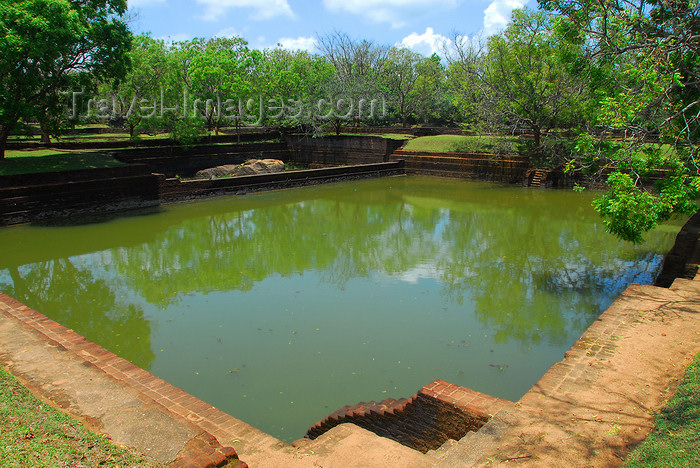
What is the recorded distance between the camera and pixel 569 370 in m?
4.22

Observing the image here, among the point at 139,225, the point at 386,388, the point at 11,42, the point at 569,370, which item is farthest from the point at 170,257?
the point at 569,370

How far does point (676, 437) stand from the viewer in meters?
3.06

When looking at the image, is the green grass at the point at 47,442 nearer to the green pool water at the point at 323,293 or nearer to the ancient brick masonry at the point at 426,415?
the green pool water at the point at 323,293

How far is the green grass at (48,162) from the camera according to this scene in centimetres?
1310

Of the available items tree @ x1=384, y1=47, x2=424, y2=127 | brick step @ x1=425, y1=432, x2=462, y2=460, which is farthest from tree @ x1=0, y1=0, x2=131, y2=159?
tree @ x1=384, y1=47, x2=424, y2=127

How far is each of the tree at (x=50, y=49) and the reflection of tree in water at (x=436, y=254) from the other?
5.40 meters

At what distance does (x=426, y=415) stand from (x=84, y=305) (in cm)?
559

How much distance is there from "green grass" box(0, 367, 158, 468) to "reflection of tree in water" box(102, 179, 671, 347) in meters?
3.90

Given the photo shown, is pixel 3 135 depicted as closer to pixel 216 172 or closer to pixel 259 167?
pixel 216 172

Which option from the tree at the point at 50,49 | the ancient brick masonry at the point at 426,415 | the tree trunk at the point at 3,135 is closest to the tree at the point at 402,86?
the tree at the point at 50,49

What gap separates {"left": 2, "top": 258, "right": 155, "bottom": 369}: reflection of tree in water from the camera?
592 centimetres

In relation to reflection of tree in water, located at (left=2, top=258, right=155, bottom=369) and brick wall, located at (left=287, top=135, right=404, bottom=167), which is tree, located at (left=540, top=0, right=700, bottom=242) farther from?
brick wall, located at (left=287, top=135, right=404, bottom=167)

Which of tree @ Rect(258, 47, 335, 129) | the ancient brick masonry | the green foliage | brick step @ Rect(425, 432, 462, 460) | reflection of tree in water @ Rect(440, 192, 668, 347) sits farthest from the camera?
tree @ Rect(258, 47, 335, 129)

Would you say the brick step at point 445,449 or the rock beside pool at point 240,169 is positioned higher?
the rock beside pool at point 240,169
